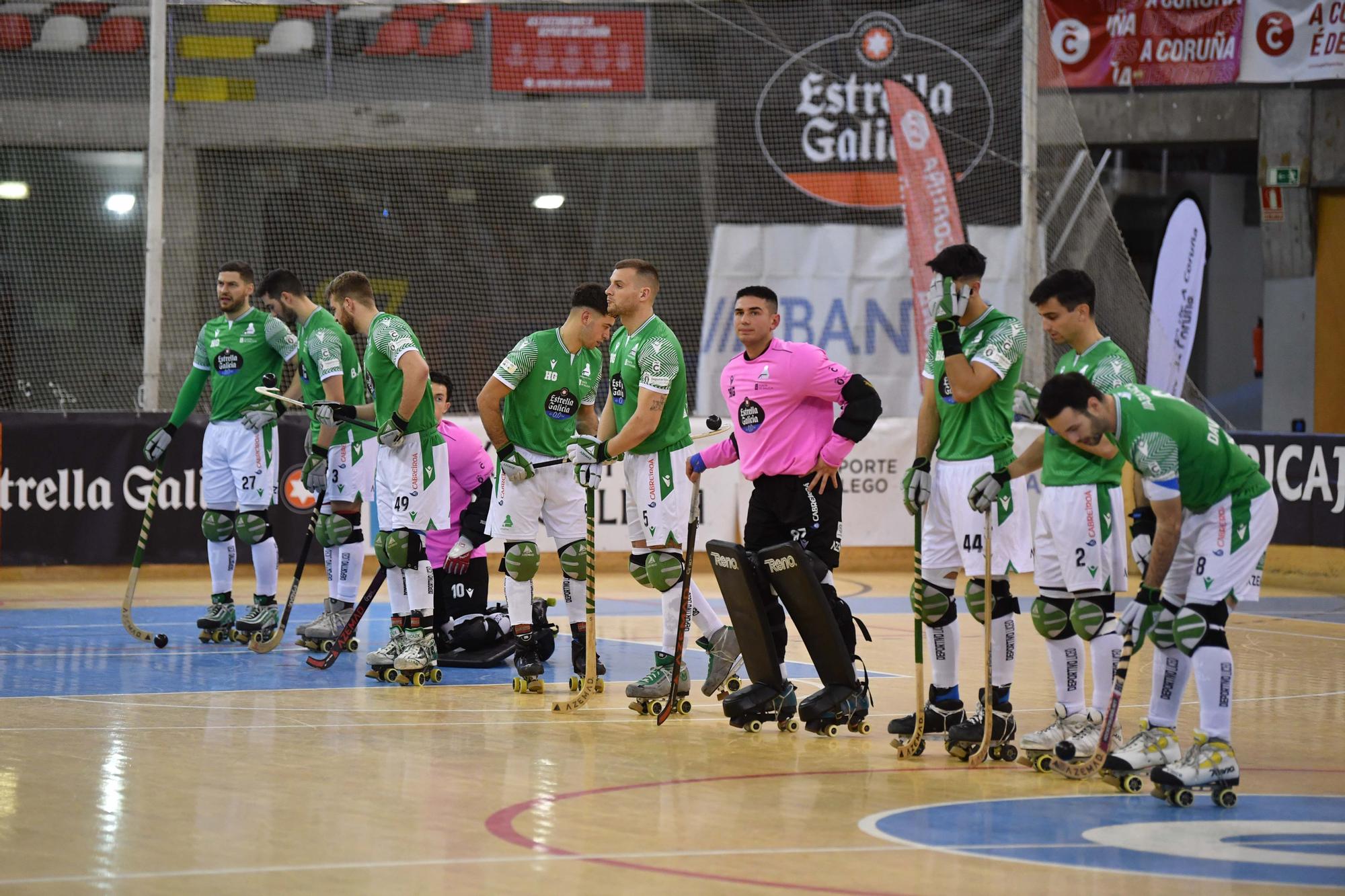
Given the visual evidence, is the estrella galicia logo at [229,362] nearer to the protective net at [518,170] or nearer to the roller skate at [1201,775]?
the protective net at [518,170]

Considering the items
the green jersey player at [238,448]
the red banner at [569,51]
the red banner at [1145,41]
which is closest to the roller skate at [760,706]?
the green jersey player at [238,448]

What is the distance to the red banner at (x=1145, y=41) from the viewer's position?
671 inches

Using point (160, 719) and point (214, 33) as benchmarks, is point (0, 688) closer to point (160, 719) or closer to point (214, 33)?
point (160, 719)

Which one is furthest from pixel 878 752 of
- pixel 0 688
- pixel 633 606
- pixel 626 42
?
pixel 626 42

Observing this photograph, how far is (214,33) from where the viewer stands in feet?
60.8

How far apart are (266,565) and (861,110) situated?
920 cm

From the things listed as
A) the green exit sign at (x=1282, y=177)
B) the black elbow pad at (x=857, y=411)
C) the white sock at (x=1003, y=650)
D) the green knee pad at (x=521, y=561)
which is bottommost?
the white sock at (x=1003, y=650)

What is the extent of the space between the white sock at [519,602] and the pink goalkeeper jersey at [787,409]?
1.72m

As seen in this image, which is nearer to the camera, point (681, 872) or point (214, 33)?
point (681, 872)

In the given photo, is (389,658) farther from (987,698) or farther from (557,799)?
(987,698)

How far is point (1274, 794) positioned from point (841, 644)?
2.00 metres

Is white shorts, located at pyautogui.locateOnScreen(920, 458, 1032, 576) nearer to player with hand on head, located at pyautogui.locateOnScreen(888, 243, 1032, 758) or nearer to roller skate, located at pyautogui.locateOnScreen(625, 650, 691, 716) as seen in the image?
player with hand on head, located at pyautogui.locateOnScreen(888, 243, 1032, 758)

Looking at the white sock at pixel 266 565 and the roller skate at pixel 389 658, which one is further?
the white sock at pixel 266 565

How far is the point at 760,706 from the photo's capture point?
759 centimetres
